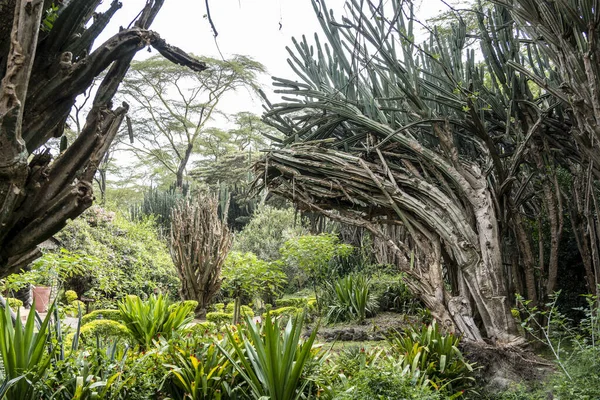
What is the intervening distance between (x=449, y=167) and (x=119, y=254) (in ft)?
31.5

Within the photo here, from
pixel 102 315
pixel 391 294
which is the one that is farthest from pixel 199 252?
pixel 391 294

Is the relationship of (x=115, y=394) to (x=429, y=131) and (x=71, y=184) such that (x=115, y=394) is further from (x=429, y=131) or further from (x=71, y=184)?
(x=429, y=131)

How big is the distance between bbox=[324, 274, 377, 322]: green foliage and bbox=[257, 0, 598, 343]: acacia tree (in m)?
2.87

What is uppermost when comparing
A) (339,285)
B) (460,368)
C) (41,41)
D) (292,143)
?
(292,143)

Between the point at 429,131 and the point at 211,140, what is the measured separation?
23733mm

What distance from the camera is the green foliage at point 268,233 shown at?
15.3 meters

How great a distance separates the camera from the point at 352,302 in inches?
317

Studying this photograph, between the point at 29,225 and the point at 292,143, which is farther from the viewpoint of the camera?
the point at 292,143

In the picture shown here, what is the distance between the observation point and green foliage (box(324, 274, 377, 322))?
791cm

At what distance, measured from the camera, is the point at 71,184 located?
61.3 inches

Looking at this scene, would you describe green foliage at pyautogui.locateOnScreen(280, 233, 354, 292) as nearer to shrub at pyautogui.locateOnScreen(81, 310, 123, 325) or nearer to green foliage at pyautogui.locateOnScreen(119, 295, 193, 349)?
shrub at pyautogui.locateOnScreen(81, 310, 123, 325)

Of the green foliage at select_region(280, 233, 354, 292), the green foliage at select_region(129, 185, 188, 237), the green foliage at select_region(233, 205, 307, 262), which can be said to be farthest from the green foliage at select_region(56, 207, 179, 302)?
the green foliage at select_region(129, 185, 188, 237)

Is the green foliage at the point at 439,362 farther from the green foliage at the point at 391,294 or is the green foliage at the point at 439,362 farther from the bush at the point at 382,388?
the green foliage at the point at 391,294

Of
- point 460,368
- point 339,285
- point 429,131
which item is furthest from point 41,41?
point 339,285
